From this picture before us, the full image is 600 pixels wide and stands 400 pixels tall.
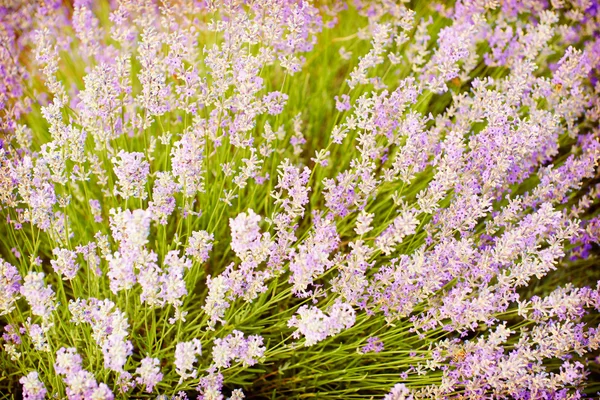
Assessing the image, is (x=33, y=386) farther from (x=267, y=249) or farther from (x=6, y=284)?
(x=267, y=249)

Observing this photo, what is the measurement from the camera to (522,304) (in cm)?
193

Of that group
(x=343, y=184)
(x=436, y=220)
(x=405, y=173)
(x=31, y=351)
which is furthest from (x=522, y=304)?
(x=31, y=351)

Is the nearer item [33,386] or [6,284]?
[33,386]

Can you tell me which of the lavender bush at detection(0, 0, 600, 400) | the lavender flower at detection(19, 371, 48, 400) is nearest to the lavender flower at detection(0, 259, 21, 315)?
the lavender bush at detection(0, 0, 600, 400)

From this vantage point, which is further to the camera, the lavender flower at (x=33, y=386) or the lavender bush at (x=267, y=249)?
the lavender bush at (x=267, y=249)

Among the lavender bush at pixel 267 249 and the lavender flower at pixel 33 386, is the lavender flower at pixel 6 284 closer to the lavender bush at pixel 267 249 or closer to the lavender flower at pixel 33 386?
the lavender bush at pixel 267 249

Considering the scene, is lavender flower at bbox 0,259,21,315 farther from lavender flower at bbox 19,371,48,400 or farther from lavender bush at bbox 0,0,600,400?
lavender flower at bbox 19,371,48,400

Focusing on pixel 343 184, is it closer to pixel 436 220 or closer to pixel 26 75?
pixel 436 220

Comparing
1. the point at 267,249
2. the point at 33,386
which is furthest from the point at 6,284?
the point at 267,249

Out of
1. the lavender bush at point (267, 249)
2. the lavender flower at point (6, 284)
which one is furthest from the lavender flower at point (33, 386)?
the lavender flower at point (6, 284)

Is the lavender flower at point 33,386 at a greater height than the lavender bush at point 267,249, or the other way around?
the lavender bush at point 267,249

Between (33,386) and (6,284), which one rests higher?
(6,284)

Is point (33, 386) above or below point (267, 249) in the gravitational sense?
below

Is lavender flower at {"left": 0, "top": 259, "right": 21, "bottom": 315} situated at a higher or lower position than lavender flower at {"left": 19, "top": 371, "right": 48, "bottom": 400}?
higher
